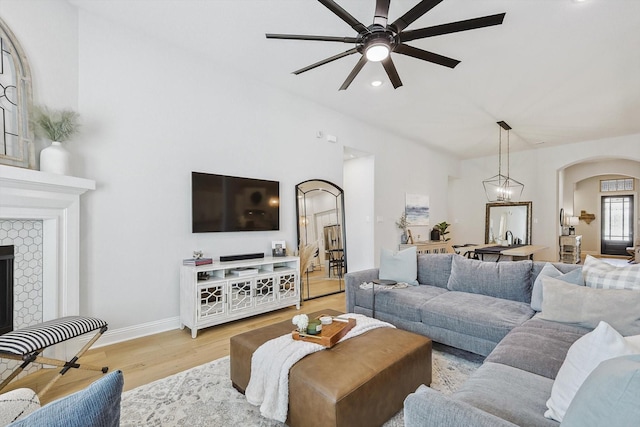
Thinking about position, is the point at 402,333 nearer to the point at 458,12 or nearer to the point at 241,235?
the point at 241,235

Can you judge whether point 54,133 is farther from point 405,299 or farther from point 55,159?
point 405,299

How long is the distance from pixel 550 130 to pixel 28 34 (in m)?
7.75

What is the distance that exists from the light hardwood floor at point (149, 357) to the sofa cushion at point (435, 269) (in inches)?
73.0

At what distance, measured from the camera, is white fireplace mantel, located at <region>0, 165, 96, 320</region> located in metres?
2.19

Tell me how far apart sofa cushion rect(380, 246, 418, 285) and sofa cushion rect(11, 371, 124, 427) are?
9.97 feet

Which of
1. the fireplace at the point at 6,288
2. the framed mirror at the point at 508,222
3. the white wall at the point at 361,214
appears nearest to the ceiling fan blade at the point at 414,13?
the fireplace at the point at 6,288

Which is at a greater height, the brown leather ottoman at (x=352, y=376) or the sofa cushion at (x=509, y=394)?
the sofa cushion at (x=509, y=394)

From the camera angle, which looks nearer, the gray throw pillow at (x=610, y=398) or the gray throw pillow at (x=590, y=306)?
the gray throw pillow at (x=610, y=398)

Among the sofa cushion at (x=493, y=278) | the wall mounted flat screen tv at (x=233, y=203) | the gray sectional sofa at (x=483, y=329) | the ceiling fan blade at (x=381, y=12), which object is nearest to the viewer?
the gray sectional sofa at (x=483, y=329)

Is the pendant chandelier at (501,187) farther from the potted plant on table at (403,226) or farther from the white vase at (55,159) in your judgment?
the white vase at (55,159)

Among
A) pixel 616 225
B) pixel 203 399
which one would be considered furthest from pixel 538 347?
pixel 616 225

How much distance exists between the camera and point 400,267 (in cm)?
345

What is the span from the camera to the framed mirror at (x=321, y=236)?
4.56 m

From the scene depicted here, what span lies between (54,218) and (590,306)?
400cm
